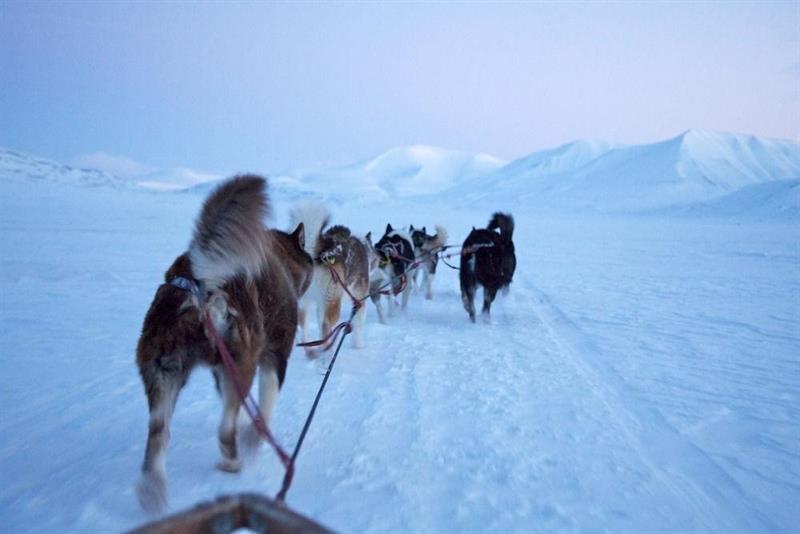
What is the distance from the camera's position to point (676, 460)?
10.4ft

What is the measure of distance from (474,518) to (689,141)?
13964 cm

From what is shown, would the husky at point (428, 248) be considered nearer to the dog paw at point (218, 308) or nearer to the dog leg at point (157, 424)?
the dog paw at point (218, 308)

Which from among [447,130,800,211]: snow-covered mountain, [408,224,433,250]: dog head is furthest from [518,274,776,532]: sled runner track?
[447,130,800,211]: snow-covered mountain

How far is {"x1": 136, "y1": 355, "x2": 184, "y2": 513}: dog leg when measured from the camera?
215cm

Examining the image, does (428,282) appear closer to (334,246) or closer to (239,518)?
(334,246)

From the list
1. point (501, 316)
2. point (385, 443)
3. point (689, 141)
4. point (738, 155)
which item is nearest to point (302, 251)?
point (385, 443)

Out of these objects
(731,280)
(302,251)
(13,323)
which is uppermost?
(302,251)

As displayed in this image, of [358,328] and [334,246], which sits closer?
[334,246]

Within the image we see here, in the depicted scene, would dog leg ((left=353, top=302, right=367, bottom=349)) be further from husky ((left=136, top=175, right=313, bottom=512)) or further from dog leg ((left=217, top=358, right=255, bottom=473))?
husky ((left=136, top=175, right=313, bottom=512))

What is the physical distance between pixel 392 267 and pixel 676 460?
15.8ft

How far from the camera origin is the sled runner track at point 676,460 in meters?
2.64

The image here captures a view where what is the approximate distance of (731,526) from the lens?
2557 mm

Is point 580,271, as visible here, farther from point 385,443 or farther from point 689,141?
point 689,141

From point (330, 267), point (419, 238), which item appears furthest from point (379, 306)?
point (419, 238)
